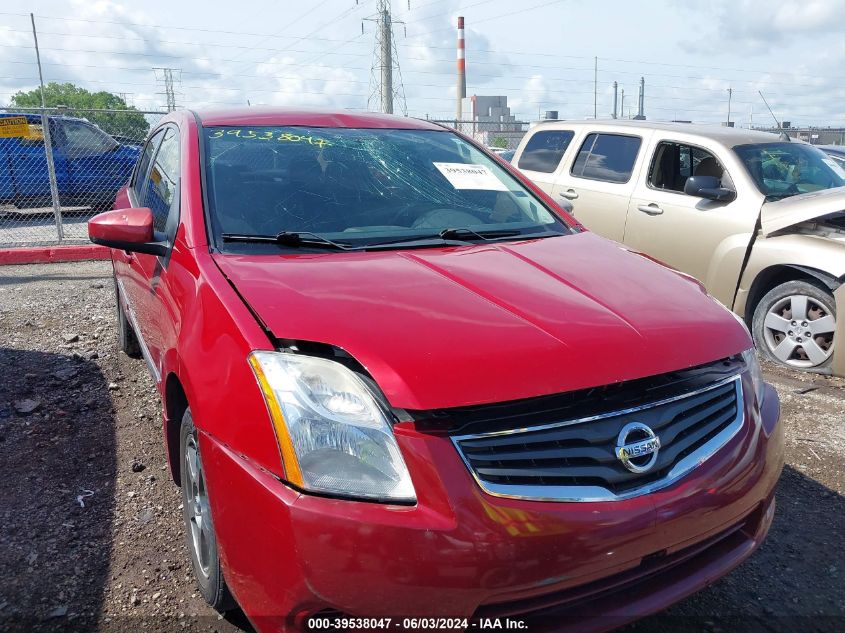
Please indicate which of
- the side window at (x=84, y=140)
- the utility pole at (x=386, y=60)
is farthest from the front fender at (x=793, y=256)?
the utility pole at (x=386, y=60)

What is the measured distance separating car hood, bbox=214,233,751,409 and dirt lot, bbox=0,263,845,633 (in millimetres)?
981

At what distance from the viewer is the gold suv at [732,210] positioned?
4.90m

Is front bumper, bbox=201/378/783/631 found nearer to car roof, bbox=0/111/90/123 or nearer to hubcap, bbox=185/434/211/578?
hubcap, bbox=185/434/211/578

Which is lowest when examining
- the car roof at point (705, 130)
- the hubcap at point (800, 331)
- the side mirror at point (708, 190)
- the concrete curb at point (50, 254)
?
the hubcap at point (800, 331)

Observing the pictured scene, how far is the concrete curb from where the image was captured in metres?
8.70

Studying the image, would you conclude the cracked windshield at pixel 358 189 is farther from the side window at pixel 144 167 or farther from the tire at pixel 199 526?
the side window at pixel 144 167

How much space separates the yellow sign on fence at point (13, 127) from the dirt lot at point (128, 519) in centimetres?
529

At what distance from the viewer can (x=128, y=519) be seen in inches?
118

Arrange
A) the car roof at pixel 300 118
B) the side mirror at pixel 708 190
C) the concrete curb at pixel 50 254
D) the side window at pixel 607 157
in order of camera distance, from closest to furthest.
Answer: the car roof at pixel 300 118, the side mirror at pixel 708 190, the side window at pixel 607 157, the concrete curb at pixel 50 254

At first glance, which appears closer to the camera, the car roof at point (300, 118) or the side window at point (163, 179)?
the side window at point (163, 179)

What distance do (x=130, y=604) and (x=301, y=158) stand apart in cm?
185

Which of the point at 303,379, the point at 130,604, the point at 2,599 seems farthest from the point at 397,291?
the point at 2,599

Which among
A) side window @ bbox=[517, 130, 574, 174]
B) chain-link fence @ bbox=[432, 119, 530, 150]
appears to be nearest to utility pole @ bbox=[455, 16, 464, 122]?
chain-link fence @ bbox=[432, 119, 530, 150]

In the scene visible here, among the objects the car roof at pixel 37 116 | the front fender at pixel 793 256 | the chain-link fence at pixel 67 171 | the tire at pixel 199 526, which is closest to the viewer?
the tire at pixel 199 526
